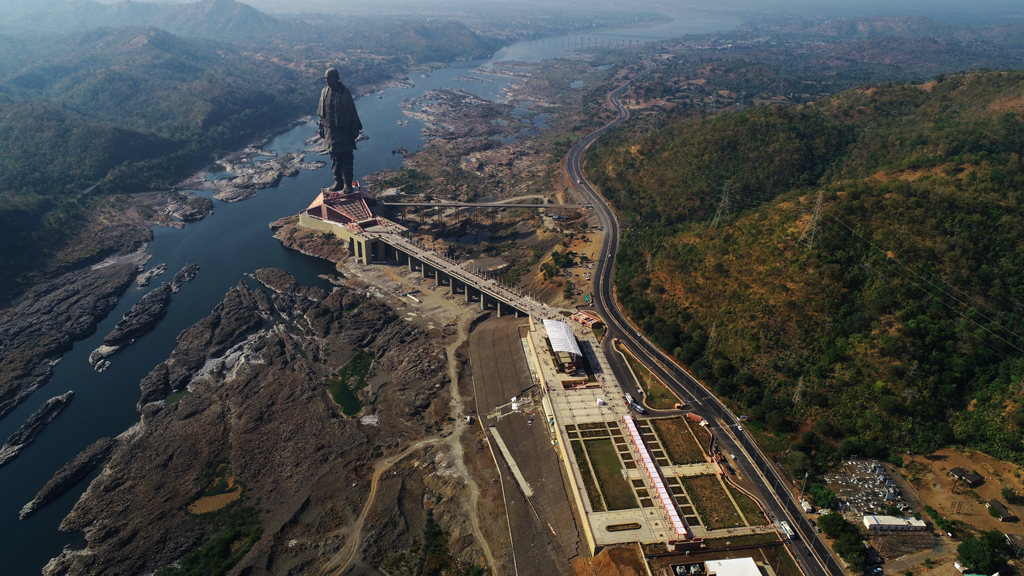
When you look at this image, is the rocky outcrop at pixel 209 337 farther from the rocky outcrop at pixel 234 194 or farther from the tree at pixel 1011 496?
the tree at pixel 1011 496

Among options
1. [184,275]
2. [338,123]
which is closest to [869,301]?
[338,123]

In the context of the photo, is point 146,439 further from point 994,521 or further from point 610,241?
point 994,521

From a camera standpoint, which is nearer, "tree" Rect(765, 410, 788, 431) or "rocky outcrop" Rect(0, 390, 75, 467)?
"tree" Rect(765, 410, 788, 431)

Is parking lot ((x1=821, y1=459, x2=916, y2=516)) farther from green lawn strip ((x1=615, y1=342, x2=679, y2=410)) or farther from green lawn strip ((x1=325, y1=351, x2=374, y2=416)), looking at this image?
green lawn strip ((x1=325, y1=351, x2=374, y2=416))

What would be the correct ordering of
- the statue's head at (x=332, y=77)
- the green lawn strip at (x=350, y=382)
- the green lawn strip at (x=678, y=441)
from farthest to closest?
the statue's head at (x=332, y=77), the green lawn strip at (x=350, y=382), the green lawn strip at (x=678, y=441)

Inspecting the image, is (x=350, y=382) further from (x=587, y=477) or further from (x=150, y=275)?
(x=150, y=275)

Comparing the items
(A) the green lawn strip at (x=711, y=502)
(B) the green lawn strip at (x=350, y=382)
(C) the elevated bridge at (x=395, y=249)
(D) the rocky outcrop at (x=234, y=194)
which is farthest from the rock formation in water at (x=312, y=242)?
(A) the green lawn strip at (x=711, y=502)

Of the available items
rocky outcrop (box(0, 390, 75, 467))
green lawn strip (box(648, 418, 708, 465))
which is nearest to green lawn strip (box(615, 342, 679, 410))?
green lawn strip (box(648, 418, 708, 465))
